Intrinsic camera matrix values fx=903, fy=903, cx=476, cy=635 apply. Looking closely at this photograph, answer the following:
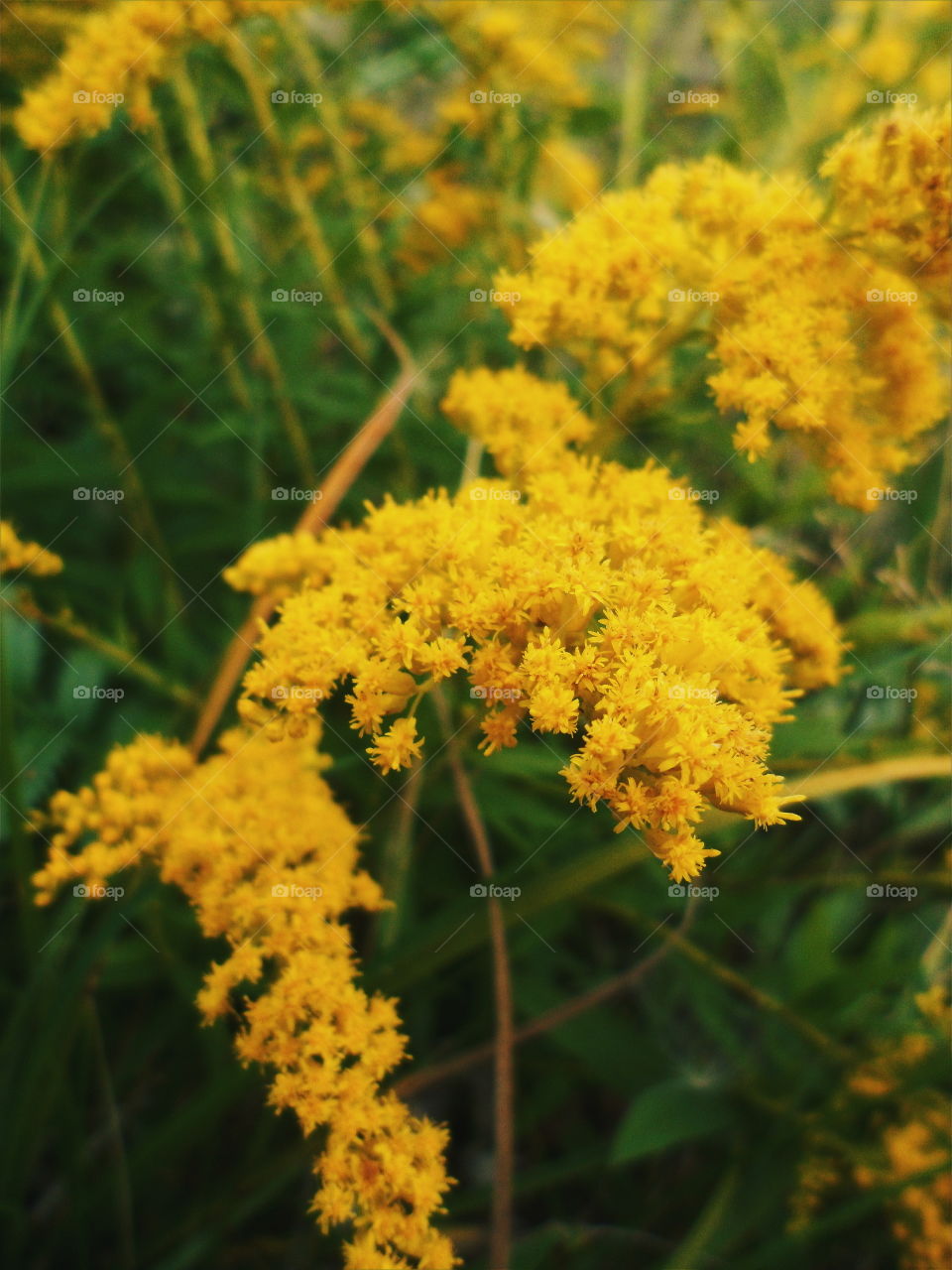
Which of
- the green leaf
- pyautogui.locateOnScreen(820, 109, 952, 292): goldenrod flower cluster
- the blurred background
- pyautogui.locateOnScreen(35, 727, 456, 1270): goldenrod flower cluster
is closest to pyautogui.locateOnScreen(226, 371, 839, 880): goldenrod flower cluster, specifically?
pyautogui.locateOnScreen(35, 727, 456, 1270): goldenrod flower cluster

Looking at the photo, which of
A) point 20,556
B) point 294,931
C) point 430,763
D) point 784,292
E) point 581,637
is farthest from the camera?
point 430,763

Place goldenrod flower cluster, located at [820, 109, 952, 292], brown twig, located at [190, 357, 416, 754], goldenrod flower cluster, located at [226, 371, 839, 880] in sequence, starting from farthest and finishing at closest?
brown twig, located at [190, 357, 416, 754] < goldenrod flower cluster, located at [820, 109, 952, 292] < goldenrod flower cluster, located at [226, 371, 839, 880]

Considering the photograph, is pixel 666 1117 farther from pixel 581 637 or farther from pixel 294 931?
pixel 581 637

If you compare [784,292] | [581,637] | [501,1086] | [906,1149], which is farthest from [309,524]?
[906,1149]

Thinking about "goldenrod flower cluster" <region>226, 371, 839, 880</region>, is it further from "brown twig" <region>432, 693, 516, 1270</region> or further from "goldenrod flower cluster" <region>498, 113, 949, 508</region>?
"brown twig" <region>432, 693, 516, 1270</region>

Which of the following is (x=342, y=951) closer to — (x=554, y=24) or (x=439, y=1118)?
(x=439, y=1118)

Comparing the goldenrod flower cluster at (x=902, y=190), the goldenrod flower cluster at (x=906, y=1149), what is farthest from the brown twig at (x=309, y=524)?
the goldenrod flower cluster at (x=906, y=1149)

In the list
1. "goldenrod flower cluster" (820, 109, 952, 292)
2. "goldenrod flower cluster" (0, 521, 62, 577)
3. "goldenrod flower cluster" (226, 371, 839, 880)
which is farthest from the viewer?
"goldenrod flower cluster" (0, 521, 62, 577)
